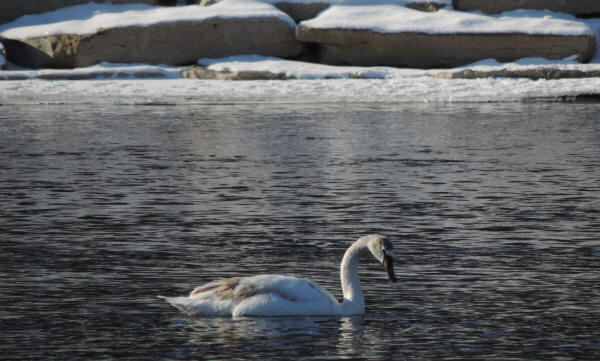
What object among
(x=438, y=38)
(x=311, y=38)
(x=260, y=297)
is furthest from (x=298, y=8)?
(x=260, y=297)

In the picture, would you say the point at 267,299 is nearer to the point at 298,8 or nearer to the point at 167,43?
the point at 167,43

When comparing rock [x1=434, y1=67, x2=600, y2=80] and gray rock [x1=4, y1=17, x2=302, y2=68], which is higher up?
gray rock [x1=4, y1=17, x2=302, y2=68]

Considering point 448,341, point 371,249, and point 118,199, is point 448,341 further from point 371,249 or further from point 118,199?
point 118,199

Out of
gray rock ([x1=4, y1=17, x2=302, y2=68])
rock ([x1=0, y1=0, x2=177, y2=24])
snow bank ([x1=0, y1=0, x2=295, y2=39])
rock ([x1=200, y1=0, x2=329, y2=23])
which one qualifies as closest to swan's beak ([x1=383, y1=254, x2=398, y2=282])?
gray rock ([x1=4, y1=17, x2=302, y2=68])

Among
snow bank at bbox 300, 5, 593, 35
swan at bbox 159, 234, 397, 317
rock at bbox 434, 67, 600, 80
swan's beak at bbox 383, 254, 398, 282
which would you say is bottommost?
rock at bbox 434, 67, 600, 80

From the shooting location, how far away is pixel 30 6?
104 ft

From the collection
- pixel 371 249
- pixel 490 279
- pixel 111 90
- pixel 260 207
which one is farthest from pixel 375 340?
pixel 111 90

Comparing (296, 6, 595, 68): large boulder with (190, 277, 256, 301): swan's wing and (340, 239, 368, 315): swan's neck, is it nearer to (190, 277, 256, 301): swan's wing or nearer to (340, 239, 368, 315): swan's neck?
(340, 239, 368, 315): swan's neck

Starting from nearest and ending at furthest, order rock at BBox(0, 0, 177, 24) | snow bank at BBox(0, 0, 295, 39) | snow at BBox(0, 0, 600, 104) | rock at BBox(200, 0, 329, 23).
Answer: snow at BBox(0, 0, 600, 104) < snow bank at BBox(0, 0, 295, 39) < rock at BBox(200, 0, 329, 23) < rock at BBox(0, 0, 177, 24)

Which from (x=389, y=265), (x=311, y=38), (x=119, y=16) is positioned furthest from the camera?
(x=119, y=16)

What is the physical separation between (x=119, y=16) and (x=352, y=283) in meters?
22.5

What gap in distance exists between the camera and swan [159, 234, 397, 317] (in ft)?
24.7

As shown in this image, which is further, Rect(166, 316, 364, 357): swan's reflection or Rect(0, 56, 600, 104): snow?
Rect(0, 56, 600, 104): snow

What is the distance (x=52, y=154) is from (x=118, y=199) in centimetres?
389
